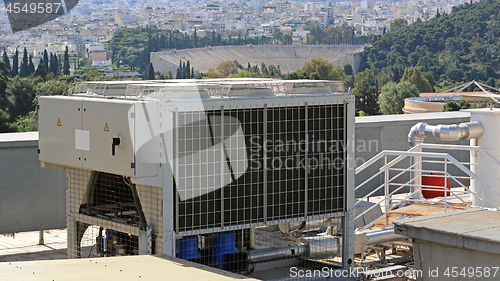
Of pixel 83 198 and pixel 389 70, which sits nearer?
pixel 83 198

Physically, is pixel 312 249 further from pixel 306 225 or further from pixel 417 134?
pixel 417 134

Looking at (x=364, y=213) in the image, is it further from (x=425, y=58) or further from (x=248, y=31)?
(x=248, y=31)

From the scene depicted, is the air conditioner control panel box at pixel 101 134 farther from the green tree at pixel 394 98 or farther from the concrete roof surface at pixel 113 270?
the green tree at pixel 394 98

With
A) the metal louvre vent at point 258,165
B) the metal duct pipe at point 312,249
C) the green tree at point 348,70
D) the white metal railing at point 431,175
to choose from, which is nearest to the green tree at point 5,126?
the white metal railing at point 431,175

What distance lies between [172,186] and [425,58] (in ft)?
424

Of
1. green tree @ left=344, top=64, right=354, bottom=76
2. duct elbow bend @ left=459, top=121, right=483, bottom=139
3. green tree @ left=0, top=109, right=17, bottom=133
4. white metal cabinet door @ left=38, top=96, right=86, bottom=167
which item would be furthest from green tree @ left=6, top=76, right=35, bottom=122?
green tree @ left=344, top=64, right=354, bottom=76

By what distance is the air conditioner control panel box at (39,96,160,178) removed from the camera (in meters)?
4.02

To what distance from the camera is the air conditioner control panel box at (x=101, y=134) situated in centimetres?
402

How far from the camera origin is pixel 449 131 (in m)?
9.04

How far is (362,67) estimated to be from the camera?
476 ft

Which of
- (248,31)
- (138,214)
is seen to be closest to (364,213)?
(138,214)

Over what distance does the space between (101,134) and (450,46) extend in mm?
131276

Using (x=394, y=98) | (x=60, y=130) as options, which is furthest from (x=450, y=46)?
(x=60, y=130)

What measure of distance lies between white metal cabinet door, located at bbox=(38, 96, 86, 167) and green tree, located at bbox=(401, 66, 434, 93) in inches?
4474
